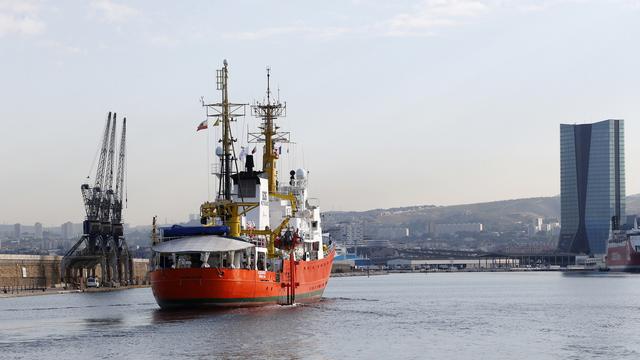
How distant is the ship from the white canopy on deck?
77mm

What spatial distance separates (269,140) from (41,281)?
2293 inches

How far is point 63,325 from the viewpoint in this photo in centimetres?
7931

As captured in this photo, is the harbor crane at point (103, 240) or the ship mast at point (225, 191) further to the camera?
the harbor crane at point (103, 240)

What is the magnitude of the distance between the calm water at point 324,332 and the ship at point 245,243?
5.99ft

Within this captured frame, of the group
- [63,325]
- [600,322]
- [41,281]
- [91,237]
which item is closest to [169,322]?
[63,325]

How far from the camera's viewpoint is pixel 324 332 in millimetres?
72562

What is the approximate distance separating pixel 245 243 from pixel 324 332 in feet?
50.2

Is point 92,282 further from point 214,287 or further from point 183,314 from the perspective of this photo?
point 183,314

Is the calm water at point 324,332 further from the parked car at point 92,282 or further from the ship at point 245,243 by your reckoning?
the parked car at point 92,282

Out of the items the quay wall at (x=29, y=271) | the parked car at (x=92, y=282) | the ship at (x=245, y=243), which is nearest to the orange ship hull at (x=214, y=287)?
the ship at (x=245, y=243)

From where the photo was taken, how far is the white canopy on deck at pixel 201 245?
83.1 m

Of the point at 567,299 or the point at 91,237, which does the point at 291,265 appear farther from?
the point at 91,237

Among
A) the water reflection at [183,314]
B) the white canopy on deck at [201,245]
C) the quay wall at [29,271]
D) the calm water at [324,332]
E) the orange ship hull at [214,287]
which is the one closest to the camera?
the calm water at [324,332]

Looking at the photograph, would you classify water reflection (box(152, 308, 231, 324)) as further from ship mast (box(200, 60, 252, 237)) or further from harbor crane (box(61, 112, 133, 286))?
harbor crane (box(61, 112, 133, 286))
